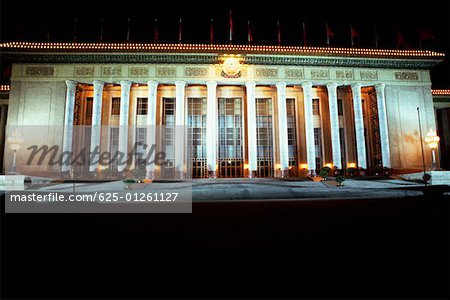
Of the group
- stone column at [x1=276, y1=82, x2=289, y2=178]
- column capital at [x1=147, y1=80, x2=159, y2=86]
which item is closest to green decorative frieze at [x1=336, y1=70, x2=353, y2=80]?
stone column at [x1=276, y1=82, x2=289, y2=178]

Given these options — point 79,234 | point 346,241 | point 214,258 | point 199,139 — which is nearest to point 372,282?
point 346,241

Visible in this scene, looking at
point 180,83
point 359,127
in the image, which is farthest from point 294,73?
point 180,83

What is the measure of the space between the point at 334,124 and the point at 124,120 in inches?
632

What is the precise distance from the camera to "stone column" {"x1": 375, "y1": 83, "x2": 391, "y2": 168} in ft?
67.2

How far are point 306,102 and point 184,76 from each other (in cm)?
971

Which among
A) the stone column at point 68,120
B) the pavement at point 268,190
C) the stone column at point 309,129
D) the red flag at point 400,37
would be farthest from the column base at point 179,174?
the red flag at point 400,37

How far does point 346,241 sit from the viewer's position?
4176 millimetres

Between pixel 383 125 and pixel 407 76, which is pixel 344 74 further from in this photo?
pixel 407 76

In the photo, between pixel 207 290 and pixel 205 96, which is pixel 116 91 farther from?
pixel 207 290

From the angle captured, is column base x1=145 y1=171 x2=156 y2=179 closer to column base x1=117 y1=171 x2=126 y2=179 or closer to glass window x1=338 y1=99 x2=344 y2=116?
column base x1=117 y1=171 x2=126 y2=179

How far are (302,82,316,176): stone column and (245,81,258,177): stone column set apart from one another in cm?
405

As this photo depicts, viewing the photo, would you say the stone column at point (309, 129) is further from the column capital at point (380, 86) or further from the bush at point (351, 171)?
the column capital at point (380, 86)

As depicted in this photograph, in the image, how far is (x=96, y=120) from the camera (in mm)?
19938

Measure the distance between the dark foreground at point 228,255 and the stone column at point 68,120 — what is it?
16030 millimetres
